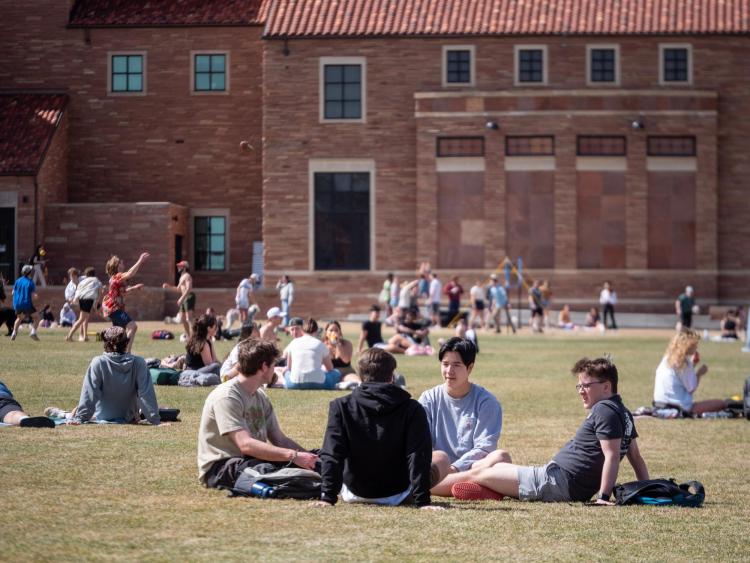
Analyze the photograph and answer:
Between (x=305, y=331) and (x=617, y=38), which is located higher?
(x=617, y=38)

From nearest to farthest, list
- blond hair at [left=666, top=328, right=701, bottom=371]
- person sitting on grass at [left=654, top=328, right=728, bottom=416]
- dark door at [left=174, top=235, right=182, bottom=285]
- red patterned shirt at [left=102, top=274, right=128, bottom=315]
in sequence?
blond hair at [left=666, top=328, right=701, bottom=371], person sitting on grass at [left=654, top=328, right=728, bottom=416], red patterned shirt at [left=102, top=274, right=128, bottom=315], dark door at [left=174, top=235, right=182, bottom=285]

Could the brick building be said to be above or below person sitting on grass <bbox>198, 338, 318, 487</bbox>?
above

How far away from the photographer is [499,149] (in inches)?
1983

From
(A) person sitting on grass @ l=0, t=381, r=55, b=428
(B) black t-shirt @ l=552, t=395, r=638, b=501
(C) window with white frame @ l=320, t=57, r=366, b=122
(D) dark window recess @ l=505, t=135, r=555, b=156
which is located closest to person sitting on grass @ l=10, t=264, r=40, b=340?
(A) person sitting on grass @ l=0, t=381, r=55, b=428

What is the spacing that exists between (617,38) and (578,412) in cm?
3402

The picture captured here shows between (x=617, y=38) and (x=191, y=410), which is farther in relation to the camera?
(x=617, y=38)

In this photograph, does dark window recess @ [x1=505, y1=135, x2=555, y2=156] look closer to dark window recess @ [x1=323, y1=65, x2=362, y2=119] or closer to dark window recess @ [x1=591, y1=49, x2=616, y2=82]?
dark window recess @ [x1=591, y1=49, x2=616, y2=82]

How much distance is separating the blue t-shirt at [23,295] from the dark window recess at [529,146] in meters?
21.9

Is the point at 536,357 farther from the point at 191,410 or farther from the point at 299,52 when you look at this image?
the point at 299,52

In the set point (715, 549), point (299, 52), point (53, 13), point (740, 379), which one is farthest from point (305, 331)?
point (53, 13)

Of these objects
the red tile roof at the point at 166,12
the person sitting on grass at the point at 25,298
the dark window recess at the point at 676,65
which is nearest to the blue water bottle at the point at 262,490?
the person sitting on grass at the point at 25,298

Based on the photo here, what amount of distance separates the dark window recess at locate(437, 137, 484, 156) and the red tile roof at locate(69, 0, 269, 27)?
29.1 ft

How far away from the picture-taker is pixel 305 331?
21.7m

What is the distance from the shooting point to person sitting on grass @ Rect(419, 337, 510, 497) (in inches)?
427
